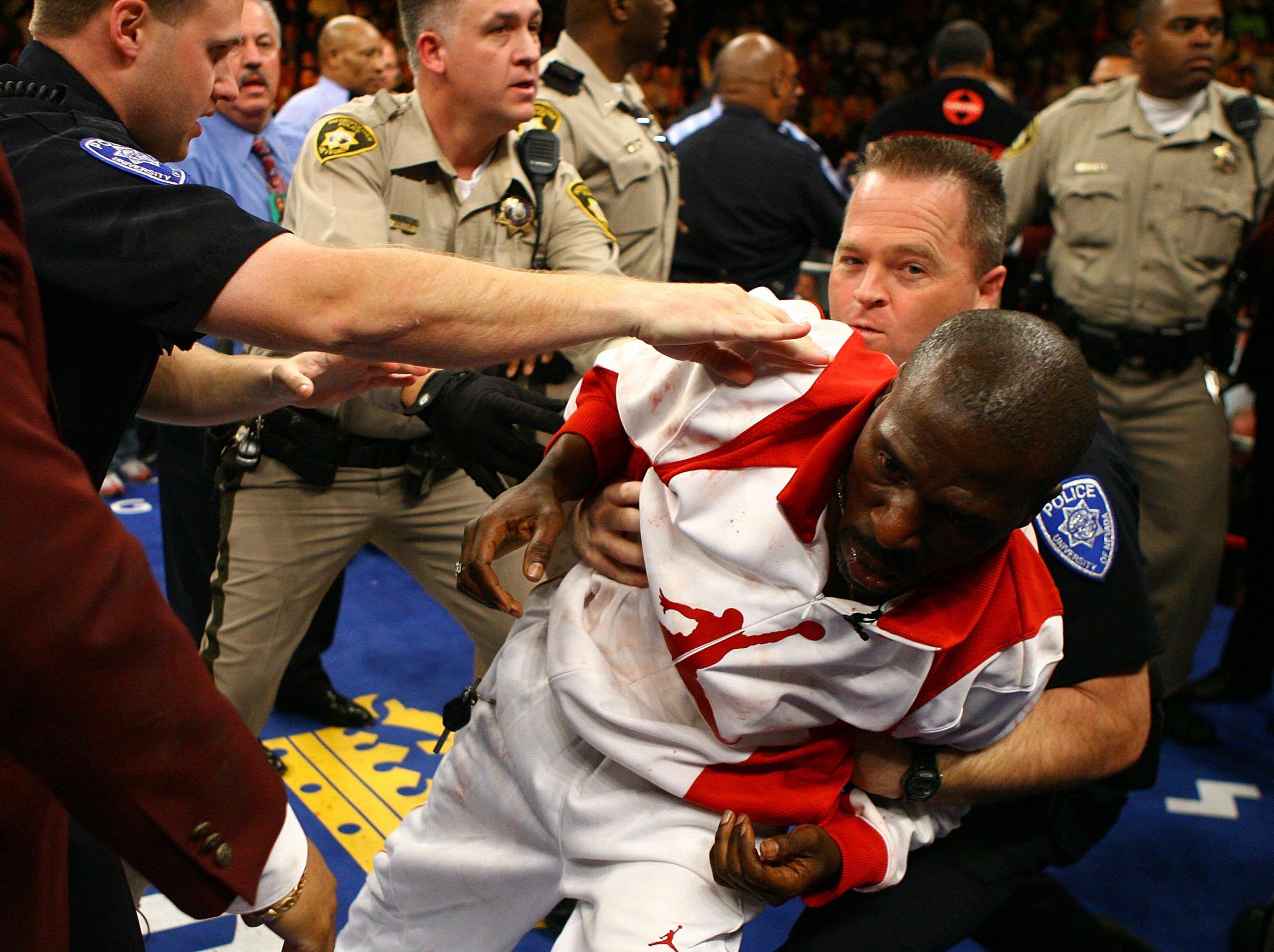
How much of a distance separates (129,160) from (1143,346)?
119 inches

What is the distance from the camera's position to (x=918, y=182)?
71.2 inches

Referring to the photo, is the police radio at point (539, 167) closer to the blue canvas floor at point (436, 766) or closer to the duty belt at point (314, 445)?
the duty belt at point (314, 445)

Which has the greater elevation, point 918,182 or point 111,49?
point 111,49

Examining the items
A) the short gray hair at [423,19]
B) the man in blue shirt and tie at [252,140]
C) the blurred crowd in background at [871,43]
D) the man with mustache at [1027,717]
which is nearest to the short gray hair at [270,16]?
the man in blue shirt and tie at [252,140]

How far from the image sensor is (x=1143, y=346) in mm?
3354

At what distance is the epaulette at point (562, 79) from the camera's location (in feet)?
10.8

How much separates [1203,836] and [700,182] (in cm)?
284

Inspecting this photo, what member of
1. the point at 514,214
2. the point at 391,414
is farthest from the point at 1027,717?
the point at 514,214

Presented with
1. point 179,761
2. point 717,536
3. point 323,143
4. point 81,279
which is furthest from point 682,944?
point 323,143

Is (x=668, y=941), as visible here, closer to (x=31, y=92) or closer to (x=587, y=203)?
(x=31, y=92)

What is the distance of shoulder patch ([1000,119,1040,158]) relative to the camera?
3.64 metres

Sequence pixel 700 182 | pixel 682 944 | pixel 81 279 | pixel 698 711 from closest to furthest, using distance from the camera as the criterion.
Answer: pixel 81 279 < pixel 682 944 < pixel 698 711 < pixel 700 182

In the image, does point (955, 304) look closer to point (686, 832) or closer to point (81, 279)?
point (686, 832)

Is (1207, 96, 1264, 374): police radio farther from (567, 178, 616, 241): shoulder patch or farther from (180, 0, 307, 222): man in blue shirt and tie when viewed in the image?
(180, 0, 307, 222): man in blue shirt and tie
